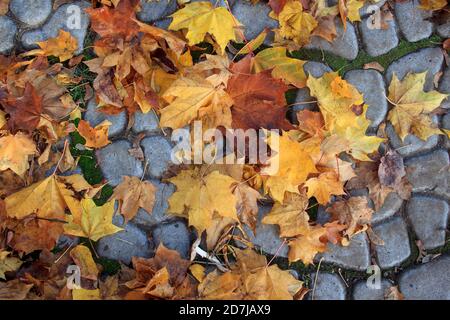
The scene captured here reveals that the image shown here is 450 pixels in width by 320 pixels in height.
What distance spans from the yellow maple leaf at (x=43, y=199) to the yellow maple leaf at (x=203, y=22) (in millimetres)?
892

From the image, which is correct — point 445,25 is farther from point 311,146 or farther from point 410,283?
point 410,283

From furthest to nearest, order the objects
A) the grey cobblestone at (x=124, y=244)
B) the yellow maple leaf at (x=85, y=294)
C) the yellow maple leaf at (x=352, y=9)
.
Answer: the yellow maple leaf at (x=352, y=9) → the grey cobblestone at (x=124, y=244) → the yellow maple leaf at (x=85, y=294)

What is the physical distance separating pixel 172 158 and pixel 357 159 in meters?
A: 0.87

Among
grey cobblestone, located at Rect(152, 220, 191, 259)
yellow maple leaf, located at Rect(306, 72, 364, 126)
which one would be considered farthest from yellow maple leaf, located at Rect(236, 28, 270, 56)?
grey cobblestone, located at Rect(152, 220, 191, 259)

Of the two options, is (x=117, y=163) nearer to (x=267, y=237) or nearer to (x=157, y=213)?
(x=157, y=213)

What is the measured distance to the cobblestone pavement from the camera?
2.31 m

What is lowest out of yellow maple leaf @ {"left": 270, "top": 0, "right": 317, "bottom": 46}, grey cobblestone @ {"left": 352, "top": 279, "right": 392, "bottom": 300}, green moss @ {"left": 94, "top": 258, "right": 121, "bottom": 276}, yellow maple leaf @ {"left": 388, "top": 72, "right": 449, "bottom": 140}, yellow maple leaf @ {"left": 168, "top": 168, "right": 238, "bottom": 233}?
grey cobblestone @ {"left": 352, "top": 279, "right": 392, "bottom": 300}

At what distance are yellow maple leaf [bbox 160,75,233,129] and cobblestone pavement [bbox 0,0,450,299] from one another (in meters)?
0.26

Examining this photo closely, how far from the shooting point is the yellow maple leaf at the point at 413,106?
7.74 feet

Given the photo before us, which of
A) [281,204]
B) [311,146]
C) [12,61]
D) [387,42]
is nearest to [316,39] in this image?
[387,42]

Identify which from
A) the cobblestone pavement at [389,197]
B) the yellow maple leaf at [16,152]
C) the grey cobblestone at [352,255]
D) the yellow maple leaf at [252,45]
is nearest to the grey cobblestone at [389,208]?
the cobblestone pavement at [389,197]

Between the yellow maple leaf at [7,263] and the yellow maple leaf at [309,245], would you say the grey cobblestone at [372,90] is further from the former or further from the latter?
the yellow maple leaf at [7,263]

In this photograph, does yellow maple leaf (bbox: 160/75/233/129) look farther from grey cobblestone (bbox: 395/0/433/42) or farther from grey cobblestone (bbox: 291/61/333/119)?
grey cobblestone (bbox: 395/0/433/42)

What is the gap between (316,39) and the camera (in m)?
2.47
